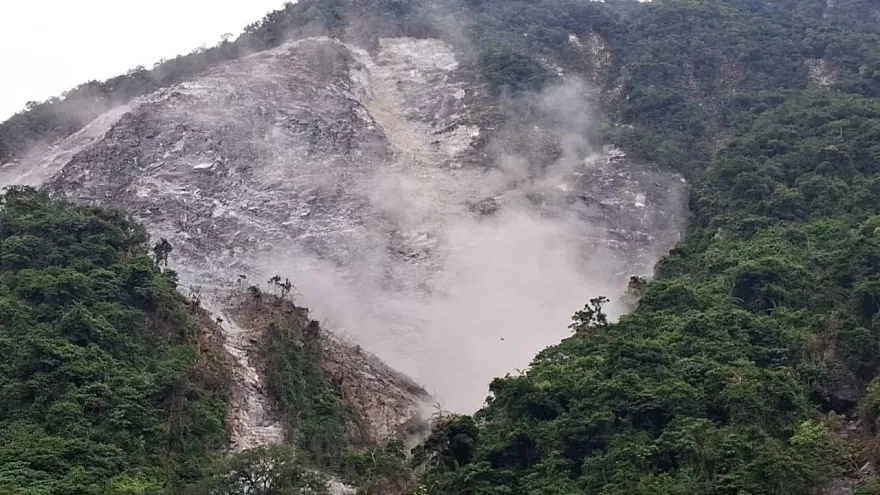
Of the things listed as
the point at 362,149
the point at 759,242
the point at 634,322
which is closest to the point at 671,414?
the point at 634,322

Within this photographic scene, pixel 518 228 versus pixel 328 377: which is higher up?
pixel 518 228

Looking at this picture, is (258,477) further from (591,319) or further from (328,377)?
(591,319)

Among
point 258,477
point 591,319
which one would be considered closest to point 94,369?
point 258,477

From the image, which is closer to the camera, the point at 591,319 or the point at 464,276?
the point at 591,319

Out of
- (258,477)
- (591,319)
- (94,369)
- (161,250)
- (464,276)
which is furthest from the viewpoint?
(464,276)

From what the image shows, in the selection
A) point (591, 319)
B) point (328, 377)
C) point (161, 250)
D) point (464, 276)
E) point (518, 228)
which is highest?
point (161, 250)

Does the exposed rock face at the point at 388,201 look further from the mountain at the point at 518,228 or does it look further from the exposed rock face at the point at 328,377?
the exposed rock face at the point at 328,377

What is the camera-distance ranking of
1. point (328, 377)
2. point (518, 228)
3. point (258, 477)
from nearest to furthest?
1. point (258, 477)
2. point (328, 377)
3. point (518, 228)
